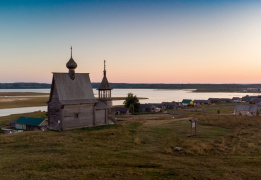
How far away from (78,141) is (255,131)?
22.2 metres

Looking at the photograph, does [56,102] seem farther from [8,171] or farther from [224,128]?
[224,128]

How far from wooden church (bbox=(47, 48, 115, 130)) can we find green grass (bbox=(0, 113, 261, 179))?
19.9 ft

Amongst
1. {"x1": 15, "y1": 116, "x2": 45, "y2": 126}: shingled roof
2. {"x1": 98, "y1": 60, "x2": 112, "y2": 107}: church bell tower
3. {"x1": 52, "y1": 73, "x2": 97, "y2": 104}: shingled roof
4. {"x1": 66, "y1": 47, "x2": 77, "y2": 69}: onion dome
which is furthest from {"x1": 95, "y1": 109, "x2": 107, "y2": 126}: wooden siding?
{"x1": 15, "y1": 116, "x2": 45, "y2": 126}: shingled roof

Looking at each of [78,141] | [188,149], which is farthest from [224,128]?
[78,141]

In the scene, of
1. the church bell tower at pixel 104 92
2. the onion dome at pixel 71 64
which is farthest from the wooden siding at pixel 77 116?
the onion dome at pixel 71 64

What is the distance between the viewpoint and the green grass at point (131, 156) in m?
14.5

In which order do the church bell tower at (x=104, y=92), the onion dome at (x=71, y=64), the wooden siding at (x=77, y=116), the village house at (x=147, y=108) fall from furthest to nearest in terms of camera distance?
1. the village house at (x=147, y=108)
2. the church bell tower at (x=104, y=92)
3. the onion dome at (x=71, y=64)
4. the wooden siding at (x=77, y=116)

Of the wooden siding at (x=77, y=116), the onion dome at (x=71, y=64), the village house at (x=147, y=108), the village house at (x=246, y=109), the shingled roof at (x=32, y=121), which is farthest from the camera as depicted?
the village house at (x=147, y=108)

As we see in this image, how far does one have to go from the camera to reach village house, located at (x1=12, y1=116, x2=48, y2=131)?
52.0m

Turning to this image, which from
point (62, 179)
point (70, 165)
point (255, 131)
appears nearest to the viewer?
point (62, 179)

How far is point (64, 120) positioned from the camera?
103ft

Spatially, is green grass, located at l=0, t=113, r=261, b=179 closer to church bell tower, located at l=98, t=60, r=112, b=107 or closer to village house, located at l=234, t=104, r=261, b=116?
church bell tower, located at l=98, t=60, r=112, b=107

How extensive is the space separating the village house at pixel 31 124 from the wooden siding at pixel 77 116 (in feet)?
71.2

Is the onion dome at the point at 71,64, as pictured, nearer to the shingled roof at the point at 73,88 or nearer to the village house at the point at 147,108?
the shingled roof at the point at 73,88
